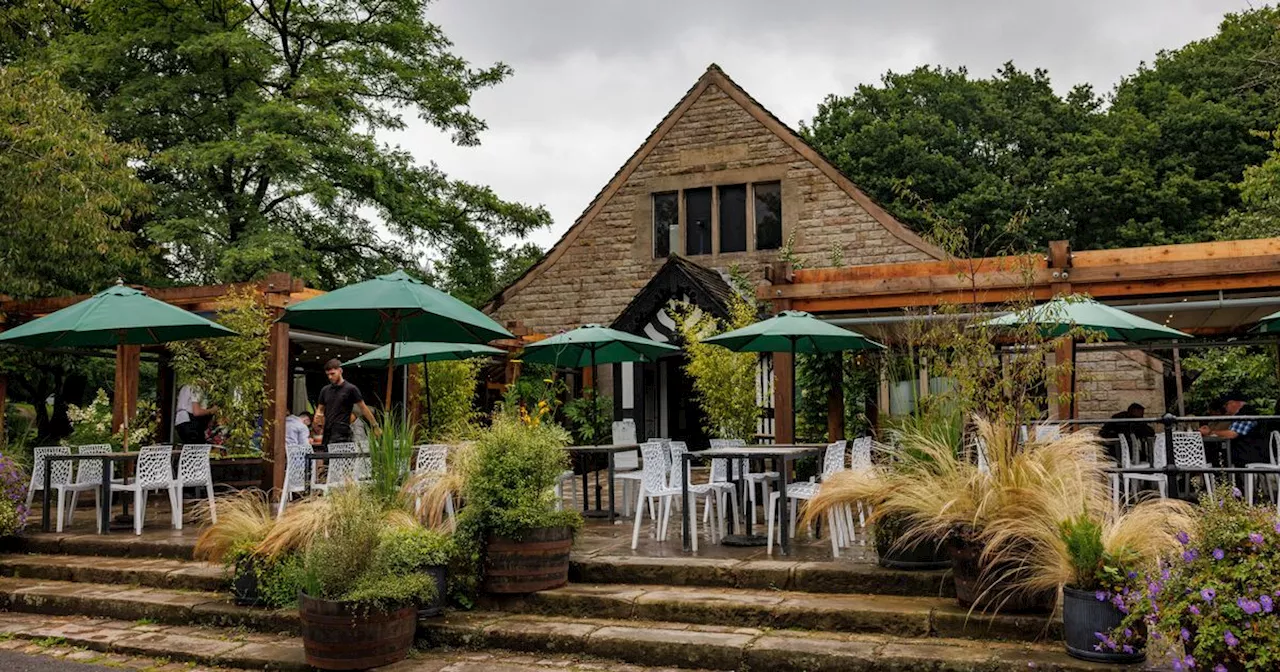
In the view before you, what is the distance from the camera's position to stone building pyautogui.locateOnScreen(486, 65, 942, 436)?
651 inches

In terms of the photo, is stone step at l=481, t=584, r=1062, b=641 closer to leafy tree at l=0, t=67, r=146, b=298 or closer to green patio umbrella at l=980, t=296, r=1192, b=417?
green patio umbrella at l=980, t=296, r=1192, b=417

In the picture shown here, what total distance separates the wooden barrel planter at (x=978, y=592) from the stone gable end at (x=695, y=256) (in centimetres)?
1121

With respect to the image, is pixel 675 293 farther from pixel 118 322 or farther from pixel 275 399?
pixel 118 322

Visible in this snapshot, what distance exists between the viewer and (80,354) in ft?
42.4

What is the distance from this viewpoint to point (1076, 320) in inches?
317

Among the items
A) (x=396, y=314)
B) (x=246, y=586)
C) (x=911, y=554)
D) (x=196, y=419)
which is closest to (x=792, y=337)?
(x=911, y=554)

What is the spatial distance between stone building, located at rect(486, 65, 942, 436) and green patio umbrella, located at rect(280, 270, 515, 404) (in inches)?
283

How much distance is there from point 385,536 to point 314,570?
486 millimetres

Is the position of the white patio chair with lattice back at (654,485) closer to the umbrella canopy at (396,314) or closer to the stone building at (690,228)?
the umbrella canopy at (396,314)

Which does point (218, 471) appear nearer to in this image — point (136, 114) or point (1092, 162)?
point (136, 114)

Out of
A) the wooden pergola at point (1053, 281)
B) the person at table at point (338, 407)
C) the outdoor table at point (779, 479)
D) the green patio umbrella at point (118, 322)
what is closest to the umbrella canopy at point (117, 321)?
the green patio umbrella at point (118, 322)

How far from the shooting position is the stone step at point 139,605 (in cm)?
643

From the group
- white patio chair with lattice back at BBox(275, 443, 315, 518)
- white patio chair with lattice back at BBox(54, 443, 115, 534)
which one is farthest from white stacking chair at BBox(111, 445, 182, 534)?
white patio chair with lattice back at BBox(275, 443, 315, 518)

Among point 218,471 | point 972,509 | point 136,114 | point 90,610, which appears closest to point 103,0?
point 136,114
